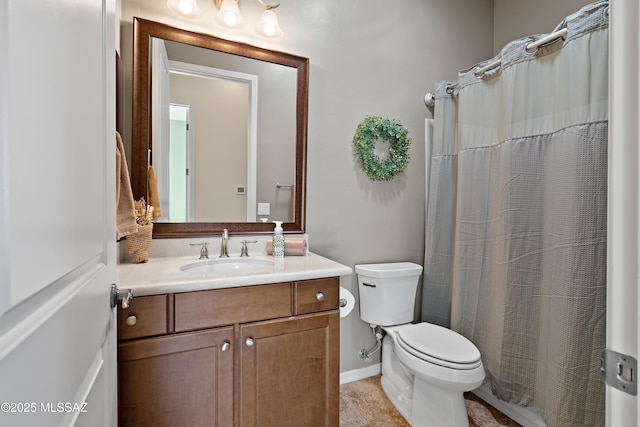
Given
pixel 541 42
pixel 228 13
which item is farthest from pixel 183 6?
pixel 541 42

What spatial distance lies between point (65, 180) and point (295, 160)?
1.43 metres

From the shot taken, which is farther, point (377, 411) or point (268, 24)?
point (377, 411)

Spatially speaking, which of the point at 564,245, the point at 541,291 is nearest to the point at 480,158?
the point at 564,245

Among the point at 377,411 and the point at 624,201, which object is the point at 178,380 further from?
the point at 624,201

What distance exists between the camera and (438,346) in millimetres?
1627

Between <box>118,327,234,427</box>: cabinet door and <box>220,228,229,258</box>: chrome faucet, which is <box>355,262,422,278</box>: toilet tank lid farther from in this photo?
<box>118,327,234,427</box>: cabinet door

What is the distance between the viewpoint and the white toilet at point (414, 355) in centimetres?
146

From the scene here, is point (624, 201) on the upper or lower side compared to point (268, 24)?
lower

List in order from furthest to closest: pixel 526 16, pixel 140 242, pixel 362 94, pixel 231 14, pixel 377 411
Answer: pixel 526 16 < pixel 362 94 < pixel 377 411 < pixel 231 14 < pixel 140 242

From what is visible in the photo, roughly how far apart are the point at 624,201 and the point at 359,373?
199cm

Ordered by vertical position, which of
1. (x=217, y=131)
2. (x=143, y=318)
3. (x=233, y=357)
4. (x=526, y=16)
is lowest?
(x=233, y=357)

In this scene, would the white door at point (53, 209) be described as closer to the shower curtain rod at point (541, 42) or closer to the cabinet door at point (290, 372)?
the cabinet door at point (290, 372)

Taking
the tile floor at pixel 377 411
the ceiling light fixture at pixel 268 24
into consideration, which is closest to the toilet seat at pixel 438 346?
the tile floor at pixel 377 411

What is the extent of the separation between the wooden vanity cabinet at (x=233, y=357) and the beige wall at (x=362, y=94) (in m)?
0.67
